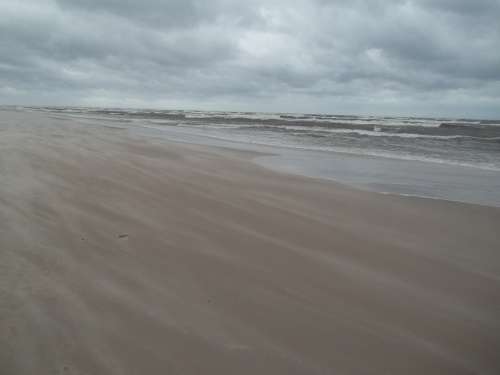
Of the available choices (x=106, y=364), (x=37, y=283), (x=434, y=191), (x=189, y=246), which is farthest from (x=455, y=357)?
(x=434, y=191)

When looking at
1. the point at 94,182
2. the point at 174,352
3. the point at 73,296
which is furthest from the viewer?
the point at 94,182

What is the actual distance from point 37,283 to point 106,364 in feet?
3.96

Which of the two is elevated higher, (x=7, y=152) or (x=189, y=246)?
(x=7, y=152)

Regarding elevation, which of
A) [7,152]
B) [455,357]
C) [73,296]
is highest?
[7,152]

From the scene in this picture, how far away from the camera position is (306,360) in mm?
2104

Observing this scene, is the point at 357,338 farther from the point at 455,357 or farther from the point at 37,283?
the point at 37,283

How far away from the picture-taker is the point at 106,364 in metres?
1.93

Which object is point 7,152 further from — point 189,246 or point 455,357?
point 455,357

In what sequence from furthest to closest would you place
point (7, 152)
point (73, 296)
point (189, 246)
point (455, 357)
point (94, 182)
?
point (7, 152)
point (94, 182)
point (189, 246)
point (73, 296)
point (455, 357)

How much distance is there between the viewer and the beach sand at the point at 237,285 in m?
2.10

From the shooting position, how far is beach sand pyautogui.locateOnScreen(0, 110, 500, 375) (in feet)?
6.89

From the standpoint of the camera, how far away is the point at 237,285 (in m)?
2.91

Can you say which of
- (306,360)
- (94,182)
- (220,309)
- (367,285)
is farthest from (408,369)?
(94,182)

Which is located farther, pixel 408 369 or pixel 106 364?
pixel 408 369
